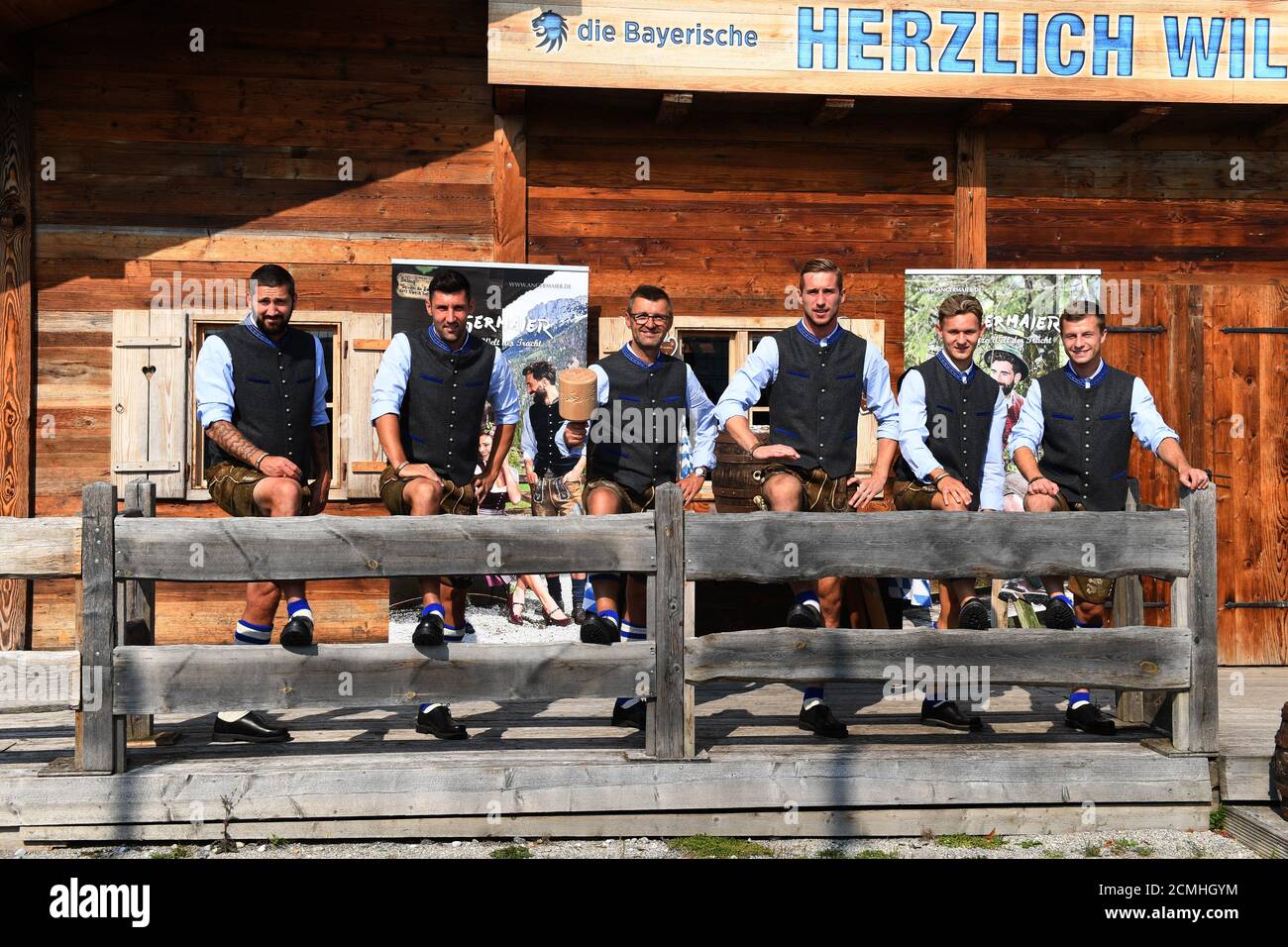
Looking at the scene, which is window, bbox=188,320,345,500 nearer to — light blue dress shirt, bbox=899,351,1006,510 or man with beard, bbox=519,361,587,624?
man with beard, bbox=519,361,587,624

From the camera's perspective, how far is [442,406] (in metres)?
5.39

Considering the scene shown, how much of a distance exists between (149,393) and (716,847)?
4.96 m

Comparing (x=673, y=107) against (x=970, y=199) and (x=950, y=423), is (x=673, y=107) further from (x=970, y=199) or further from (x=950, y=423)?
(x=950, y=423)

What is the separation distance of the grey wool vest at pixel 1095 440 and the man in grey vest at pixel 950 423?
0.30 m

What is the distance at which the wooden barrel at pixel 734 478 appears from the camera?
7371 mm

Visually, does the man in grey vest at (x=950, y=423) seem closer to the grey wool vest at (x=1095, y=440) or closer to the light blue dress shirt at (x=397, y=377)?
the grey wool vest at (x=1095, y=440)

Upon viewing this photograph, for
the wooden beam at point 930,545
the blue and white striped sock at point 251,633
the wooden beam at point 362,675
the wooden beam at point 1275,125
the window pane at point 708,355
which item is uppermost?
the wooden beam at point 1275,125

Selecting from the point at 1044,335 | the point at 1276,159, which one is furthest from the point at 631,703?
the point at 1276,159

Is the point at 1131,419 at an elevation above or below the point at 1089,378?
below

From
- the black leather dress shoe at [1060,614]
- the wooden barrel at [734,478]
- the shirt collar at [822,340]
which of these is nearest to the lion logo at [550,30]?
the wooden barrel at [734,478]

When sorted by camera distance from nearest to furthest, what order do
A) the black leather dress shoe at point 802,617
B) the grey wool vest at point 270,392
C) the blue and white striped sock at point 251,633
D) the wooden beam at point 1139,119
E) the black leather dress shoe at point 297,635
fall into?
1. the black leather dress shoe at point 297,635
2. the black leather dress shoe at point 802,617
3. the blue and white striped sock at point 251,633
4. the grey wool vest at point 270,392
5. the wooden beam at point 1139,119

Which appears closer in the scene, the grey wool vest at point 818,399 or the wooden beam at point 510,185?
the grey wool vest at point 818,399

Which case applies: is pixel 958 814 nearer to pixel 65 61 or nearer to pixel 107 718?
pixel 107 718

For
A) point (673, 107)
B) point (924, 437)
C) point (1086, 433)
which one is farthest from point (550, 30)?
point (1086, 433)
